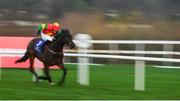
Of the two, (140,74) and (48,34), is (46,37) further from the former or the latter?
(140,74)

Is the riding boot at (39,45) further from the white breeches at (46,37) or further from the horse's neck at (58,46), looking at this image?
the horse's neck at (58,46)

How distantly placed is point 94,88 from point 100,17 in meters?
19.7

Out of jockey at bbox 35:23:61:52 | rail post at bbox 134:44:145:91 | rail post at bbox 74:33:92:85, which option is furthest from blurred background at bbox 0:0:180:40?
rail post at bbox 134:44:145:91

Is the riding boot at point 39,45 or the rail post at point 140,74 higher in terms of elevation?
the riding boot at point 39,45

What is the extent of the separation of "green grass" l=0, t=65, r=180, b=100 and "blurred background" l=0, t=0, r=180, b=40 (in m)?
12.8

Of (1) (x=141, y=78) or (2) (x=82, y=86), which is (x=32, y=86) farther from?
(1) (x=141, y=78)

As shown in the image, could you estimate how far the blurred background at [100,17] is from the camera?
27.6 metres

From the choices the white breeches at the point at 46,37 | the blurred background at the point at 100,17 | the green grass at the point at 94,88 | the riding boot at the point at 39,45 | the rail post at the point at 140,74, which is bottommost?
the blurred background at the point at 100,17

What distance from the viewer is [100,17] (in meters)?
30.2

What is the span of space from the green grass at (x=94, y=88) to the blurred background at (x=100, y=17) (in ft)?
42.1

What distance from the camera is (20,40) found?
14750 millimetres

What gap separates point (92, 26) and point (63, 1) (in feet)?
21.4

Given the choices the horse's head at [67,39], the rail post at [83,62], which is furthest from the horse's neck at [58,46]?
the rail post at [83,62]

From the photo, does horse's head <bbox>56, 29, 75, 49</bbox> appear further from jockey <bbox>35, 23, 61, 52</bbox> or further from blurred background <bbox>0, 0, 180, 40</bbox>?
blurred background <bbox>0, 0, 180, 40</bbox>
